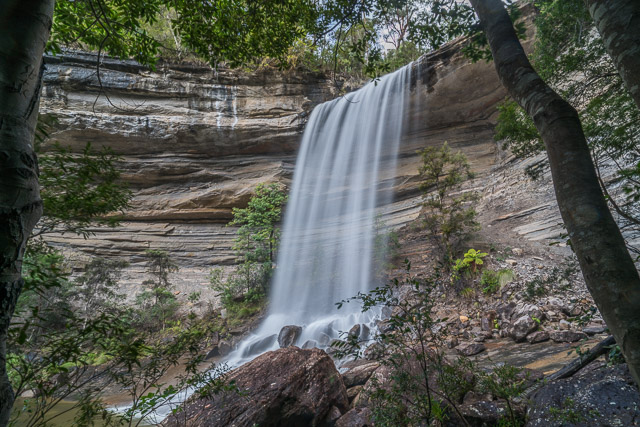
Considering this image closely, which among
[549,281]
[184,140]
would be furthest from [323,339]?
[184,140]

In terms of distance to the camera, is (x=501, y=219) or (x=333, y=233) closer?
(x=501, y=219)

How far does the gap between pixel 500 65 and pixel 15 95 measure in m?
2.58

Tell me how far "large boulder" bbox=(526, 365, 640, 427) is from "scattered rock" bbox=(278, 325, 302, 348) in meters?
8.25

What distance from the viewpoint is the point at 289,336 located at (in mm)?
10008

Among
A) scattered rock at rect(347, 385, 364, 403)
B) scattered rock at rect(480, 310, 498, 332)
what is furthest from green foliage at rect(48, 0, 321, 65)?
scattered rock at rect(480, 310, 498, 332)

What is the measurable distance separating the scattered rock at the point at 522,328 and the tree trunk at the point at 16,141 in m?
7.78

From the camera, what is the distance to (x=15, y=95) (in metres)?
0.96

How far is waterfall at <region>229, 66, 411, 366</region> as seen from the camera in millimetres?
14953

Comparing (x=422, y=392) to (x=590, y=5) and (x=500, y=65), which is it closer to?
(x=500, y=65)

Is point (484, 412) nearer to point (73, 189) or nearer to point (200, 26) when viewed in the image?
point (73, 189)

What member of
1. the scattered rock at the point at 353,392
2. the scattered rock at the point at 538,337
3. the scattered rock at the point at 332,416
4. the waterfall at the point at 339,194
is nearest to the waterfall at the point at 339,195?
the waterfall at the point at 339,194

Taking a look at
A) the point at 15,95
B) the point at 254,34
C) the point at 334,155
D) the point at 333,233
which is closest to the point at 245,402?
the point at 15,95

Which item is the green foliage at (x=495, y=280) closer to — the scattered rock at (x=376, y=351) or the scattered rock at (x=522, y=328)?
the scattered rock at (x=522, y=328)

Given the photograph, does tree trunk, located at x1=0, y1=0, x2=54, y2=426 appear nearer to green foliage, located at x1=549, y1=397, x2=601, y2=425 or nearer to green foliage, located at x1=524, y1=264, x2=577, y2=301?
green foliage, located at x1=549, y1=397, x2=601, y2=425
